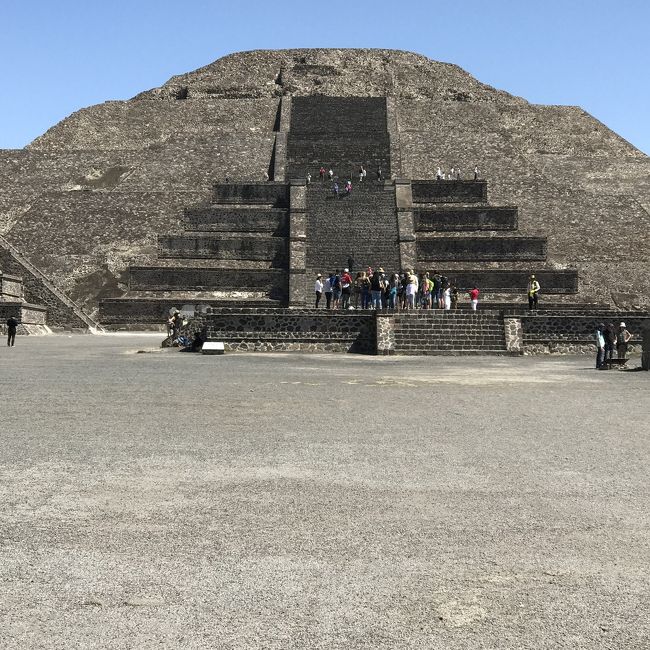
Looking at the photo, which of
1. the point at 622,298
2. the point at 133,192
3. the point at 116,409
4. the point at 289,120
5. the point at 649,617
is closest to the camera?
the point at 649,617

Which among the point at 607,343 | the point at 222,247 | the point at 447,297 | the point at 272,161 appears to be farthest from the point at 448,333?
the point at 272,161

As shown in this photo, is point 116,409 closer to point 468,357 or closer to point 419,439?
point 419,439

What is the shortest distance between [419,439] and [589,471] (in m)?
1.31

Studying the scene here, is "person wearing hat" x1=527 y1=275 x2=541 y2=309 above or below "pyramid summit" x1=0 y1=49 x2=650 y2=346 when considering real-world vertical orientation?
below

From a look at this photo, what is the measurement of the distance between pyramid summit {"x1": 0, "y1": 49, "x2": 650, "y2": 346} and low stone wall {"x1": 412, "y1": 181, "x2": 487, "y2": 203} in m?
0.08

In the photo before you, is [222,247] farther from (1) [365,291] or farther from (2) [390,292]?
(2) [390,292]

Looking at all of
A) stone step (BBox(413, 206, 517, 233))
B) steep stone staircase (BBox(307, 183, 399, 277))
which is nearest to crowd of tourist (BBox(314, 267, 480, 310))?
steep stone staircase (BBox(307, 183, 399, 277))

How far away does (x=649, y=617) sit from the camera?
2.63 metres

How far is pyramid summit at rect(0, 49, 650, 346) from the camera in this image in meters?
25.1

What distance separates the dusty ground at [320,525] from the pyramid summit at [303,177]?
56.5 feet

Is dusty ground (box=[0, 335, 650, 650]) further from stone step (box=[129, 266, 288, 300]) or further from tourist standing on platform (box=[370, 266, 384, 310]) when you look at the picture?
stone step (box=[129, 266, 288, 300])

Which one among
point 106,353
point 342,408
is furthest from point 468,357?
point 342,408

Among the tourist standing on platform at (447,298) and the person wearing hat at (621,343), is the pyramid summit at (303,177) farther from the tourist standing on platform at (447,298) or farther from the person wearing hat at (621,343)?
the person wearing hat at (621,343)

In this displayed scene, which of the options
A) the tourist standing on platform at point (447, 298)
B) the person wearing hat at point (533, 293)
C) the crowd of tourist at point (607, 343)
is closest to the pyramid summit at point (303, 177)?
the person wearing hat at point (533, 293)
